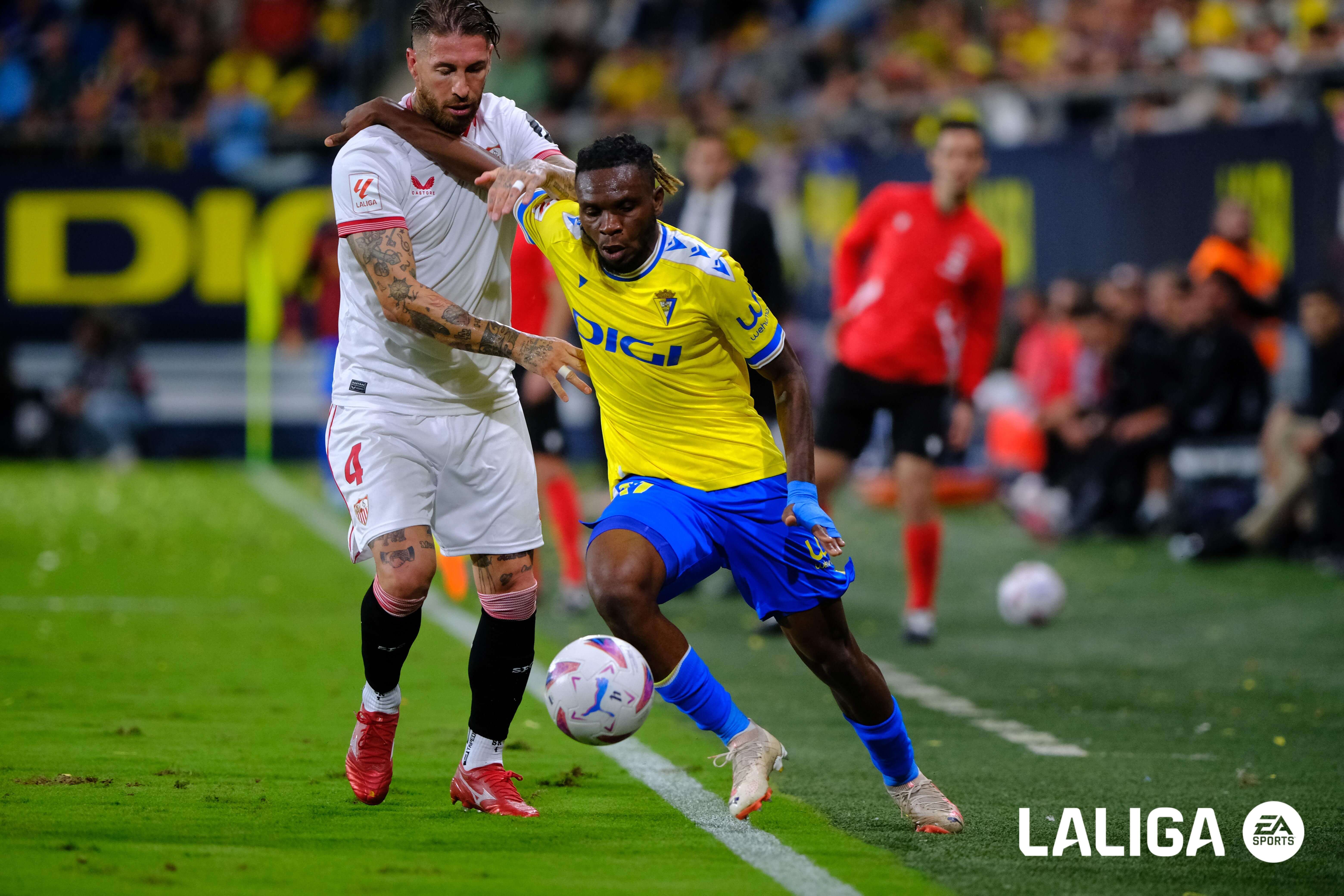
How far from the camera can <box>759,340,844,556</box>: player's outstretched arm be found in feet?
14.9

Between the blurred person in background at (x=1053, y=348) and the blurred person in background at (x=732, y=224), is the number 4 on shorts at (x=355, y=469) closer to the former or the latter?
the blurred person in background at (x=732, y=224)

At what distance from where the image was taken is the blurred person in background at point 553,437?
9.06m

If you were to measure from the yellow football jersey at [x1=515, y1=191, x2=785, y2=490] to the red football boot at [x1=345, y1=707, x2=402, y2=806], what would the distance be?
102 cm

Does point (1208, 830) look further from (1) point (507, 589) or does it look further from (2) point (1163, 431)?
→ (2) point (1163, 431)

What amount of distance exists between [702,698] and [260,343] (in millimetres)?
16999

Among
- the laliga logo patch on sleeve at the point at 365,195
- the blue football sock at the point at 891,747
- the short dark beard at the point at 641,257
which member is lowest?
the blue football sock at the point at 891,747

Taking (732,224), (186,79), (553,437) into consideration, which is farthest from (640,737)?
(186,79)

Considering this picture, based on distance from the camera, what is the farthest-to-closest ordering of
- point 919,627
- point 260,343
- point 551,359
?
point 260,343, point 919,627, point 551,359

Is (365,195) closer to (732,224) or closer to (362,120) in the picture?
(362,120)

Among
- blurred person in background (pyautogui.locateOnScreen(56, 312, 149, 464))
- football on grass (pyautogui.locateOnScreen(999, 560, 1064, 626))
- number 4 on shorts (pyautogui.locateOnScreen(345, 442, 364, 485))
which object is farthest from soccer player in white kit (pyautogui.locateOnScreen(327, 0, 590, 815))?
blurred person in background (pyautogui.locateOnScreen(56, 312, 149, 464))

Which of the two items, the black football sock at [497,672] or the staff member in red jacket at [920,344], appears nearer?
the black football sock at [497,672]

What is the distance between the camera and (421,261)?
5.11 meters

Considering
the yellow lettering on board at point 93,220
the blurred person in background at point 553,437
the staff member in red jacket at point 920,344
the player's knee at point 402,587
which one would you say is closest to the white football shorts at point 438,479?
the player's knee at point 402,587

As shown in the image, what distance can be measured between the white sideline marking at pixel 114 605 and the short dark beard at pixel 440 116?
4985 mm
